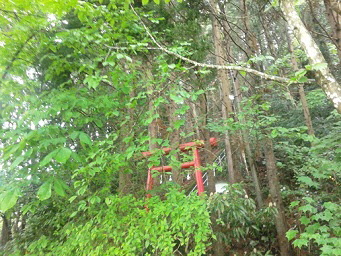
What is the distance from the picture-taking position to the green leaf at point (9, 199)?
1.95 meters

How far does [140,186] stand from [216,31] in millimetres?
4592

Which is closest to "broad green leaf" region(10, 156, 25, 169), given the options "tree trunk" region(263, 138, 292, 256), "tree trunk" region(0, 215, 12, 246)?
"tree trunk" region(263, 138, 292, 256)

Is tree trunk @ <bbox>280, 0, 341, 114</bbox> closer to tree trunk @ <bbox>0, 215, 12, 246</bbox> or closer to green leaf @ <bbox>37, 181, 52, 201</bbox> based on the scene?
green leaf @ <bbox>37, 181, 52, 201</bbox>

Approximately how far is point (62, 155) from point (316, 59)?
2.37 metres

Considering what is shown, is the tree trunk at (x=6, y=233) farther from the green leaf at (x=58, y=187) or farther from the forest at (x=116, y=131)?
the green leaf at (x=58, y=187)

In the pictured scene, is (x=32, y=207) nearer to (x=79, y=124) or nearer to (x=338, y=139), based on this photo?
(x=79, y=124)

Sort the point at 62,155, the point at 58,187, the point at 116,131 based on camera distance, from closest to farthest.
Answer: the point at 62,155 → the point at 58,187 → the point at 116,131

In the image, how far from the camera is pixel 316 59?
2021 millimetres

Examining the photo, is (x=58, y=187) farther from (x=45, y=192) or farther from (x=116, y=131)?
(x=116, y=131)

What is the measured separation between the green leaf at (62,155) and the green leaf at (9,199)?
20.9 inches

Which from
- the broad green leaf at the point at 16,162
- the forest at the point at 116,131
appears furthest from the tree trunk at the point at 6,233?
the broad green leaf at the point at 16,162

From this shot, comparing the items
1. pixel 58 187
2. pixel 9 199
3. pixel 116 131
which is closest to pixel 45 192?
pixel 58 187

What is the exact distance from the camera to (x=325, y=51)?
1093cm

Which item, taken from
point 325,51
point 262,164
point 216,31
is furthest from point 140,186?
point 325,51
